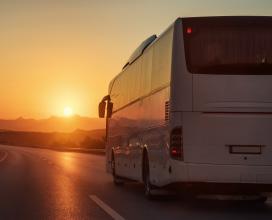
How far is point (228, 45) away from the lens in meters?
12.4

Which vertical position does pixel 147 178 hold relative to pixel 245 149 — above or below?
below

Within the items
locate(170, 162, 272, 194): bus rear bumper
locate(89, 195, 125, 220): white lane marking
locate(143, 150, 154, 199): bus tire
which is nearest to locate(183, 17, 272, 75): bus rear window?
locate(170, 162, 272, 194): bus rear bumper

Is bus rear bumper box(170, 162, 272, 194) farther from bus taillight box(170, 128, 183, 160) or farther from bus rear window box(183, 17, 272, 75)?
bus rear window box(183, 17, 272, 75)

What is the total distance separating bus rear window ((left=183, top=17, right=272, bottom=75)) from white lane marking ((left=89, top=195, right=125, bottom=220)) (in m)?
2.90

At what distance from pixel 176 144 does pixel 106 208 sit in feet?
5.82

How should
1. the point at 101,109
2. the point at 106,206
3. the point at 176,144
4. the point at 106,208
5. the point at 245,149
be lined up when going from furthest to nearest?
the point at 101,109, the point at 106,206, the point at 106,208, the point at 176,144, the point at 245,149

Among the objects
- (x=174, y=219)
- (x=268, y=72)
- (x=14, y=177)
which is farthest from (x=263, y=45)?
(x=14, y=177)

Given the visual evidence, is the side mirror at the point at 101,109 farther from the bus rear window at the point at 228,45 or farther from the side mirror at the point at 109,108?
the bus rear window at the point at 228,45

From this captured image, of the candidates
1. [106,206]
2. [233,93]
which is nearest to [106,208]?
[106,206]

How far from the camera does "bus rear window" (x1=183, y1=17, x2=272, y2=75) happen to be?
1224 cm

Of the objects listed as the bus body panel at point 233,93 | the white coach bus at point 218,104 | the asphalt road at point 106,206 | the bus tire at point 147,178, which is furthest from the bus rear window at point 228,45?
the bus tire at point 147,178

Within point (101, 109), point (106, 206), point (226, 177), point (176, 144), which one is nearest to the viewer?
point (226, 177)

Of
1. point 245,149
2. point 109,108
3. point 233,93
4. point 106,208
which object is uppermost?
point 109,108

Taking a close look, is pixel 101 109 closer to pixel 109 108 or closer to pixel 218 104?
pixel 109 108
